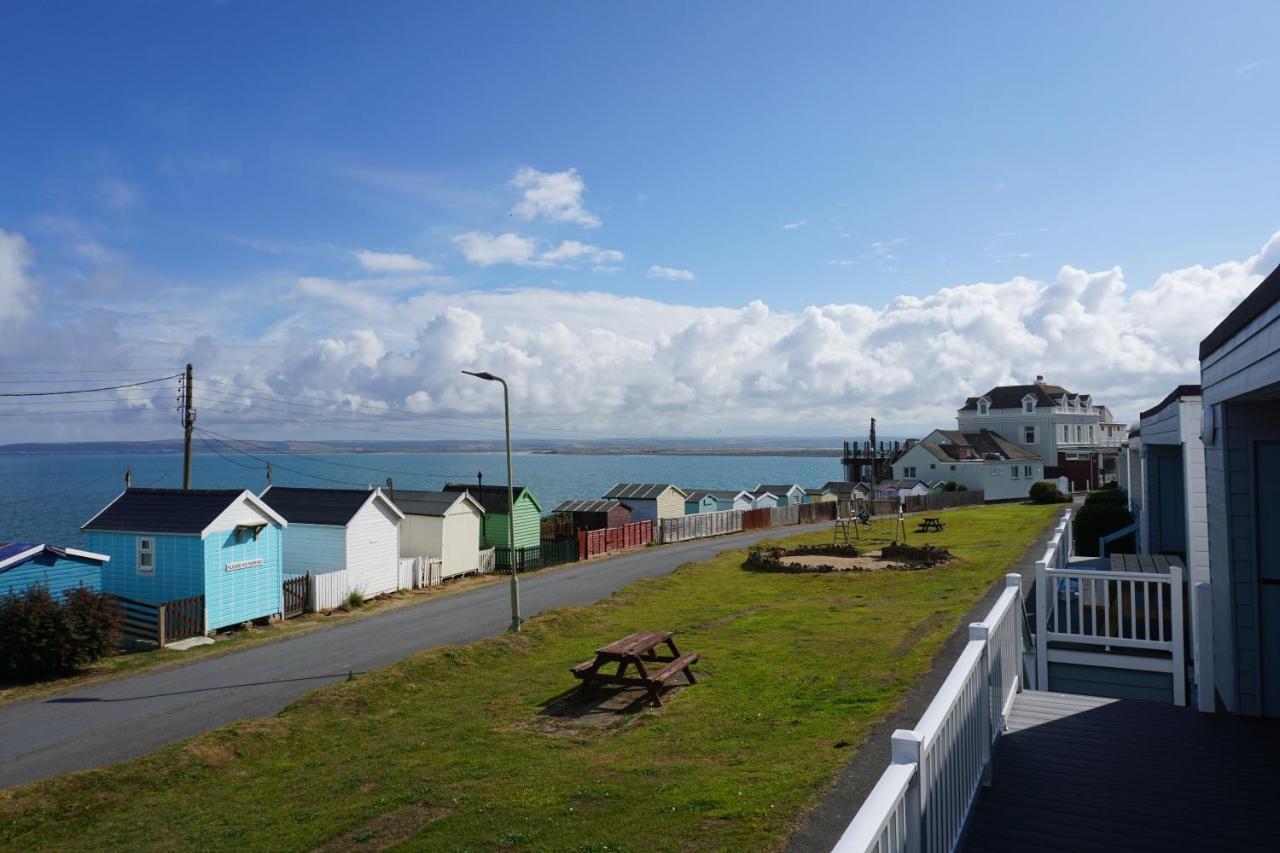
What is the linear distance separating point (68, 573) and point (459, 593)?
13114 millimetres

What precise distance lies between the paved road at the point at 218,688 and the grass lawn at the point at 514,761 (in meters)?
2.45

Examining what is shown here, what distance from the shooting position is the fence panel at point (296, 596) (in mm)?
28484

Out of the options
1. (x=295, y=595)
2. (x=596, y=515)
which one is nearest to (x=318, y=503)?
(x=295, y=595)

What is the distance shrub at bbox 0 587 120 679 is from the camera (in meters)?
19.7

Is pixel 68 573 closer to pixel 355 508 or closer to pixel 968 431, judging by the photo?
pixel 355 508

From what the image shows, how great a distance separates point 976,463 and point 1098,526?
2025 inches

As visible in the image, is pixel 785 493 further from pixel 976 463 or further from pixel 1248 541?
pixel 1248 541

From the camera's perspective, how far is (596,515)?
49.0 metres

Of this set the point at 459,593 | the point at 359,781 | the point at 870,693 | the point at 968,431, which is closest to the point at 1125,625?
the point at 870,693

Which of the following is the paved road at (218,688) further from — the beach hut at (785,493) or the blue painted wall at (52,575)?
the beach hut at (785,493)

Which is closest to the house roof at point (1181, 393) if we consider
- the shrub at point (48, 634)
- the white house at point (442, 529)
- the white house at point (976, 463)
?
the shrub at point (48, 634)

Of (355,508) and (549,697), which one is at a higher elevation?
(355,508)

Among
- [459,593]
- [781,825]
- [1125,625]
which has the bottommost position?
[459,593]

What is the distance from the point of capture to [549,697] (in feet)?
46.8
